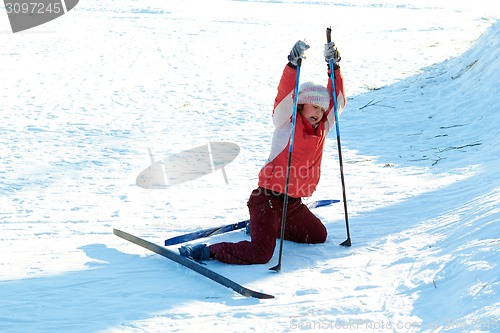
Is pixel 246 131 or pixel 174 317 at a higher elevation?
pixel 174 317

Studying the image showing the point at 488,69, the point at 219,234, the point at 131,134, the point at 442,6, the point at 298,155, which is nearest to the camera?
the point at 298,155

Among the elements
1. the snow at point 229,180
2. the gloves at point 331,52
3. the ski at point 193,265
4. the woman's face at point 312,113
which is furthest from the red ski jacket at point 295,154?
the ski at point 193,265

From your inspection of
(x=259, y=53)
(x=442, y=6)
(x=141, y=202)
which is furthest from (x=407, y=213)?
(x=442, y=6)

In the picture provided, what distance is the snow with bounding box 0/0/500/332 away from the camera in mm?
3840

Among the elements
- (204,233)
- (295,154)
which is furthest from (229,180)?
(295,154)

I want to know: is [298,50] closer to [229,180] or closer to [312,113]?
[312,113]

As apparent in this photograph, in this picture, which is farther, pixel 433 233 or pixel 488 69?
pixel 488 69

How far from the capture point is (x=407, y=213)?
5.65 metres

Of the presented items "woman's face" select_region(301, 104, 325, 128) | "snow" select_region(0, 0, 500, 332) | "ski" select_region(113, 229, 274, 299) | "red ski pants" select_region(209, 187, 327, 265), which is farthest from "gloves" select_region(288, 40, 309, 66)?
"ski" select_region(113, 229, 274, 299)

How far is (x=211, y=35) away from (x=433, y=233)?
11680 millimetres

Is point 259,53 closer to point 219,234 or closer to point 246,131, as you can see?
point 246,131

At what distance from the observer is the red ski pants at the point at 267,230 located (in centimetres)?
464

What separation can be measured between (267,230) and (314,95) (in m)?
1.01

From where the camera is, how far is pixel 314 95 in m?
4.83
